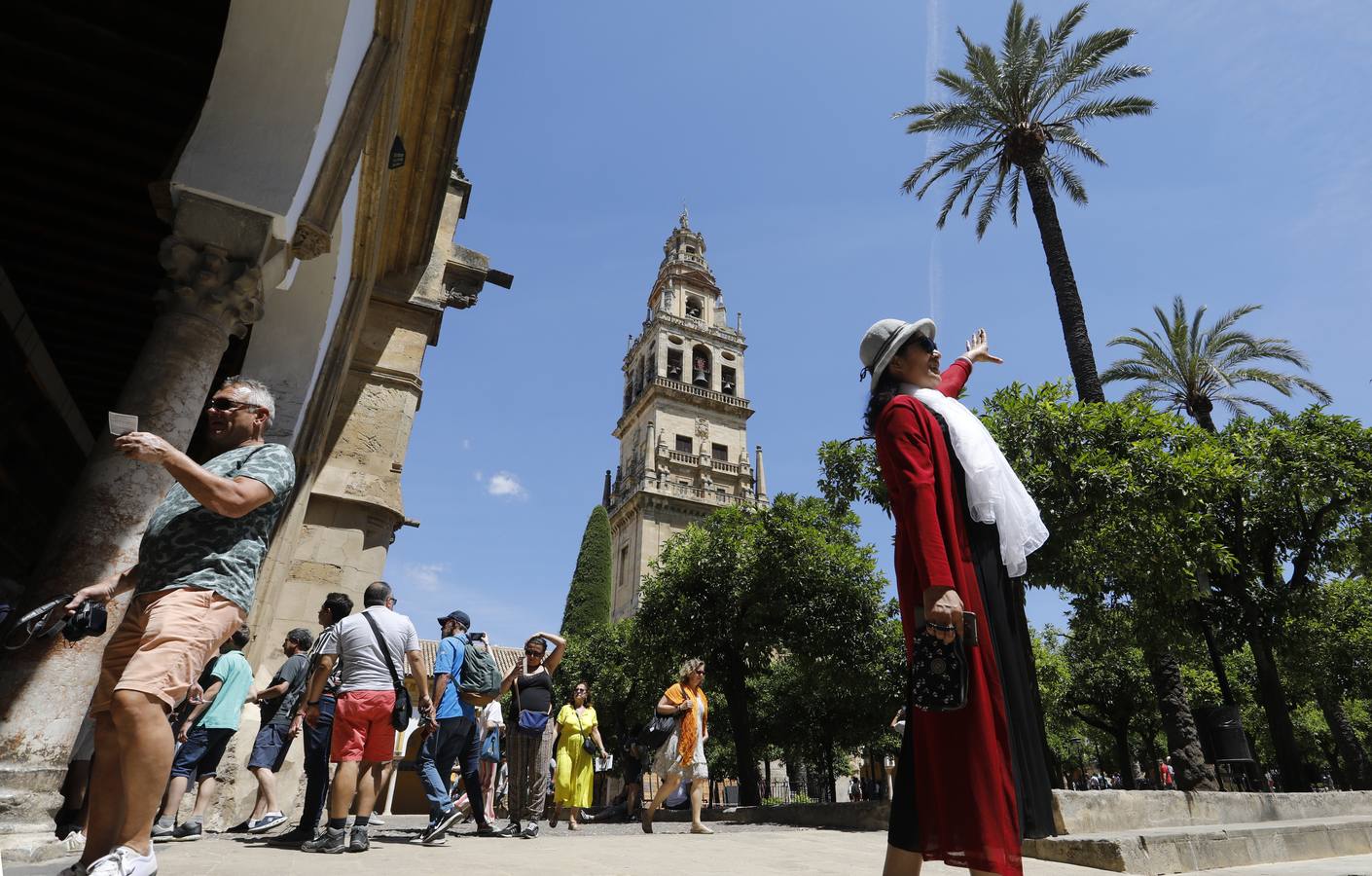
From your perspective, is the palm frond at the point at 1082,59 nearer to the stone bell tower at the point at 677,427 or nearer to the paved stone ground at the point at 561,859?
the paved stone ground at the point at 561,859

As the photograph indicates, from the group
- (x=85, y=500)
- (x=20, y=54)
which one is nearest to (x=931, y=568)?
(x=85, y=500)

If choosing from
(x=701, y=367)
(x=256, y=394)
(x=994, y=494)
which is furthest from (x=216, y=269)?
(x=701, y=367)

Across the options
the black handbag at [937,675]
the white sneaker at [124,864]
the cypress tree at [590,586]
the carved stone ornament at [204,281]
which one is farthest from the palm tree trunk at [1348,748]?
the cypress tree at [590,586]

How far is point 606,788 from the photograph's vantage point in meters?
40.2

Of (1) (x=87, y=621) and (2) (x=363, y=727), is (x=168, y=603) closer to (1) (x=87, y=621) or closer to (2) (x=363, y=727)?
(1) (x=87, y=621)

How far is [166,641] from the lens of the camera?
7.95 ft

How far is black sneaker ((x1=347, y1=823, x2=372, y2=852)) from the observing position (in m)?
4.69

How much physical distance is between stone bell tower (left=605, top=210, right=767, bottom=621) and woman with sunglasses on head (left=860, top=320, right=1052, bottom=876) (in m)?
42.9

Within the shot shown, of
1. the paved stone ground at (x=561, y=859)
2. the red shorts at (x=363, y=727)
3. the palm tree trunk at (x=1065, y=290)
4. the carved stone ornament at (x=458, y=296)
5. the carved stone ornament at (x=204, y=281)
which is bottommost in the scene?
the paved stone ground at (x=561, y=859)

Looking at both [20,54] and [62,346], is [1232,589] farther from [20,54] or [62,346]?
[62,346]

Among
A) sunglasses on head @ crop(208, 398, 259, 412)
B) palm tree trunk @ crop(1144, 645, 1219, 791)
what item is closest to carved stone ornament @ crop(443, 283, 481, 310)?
sunglasses on head @ crop(208, 398, 259, 412)

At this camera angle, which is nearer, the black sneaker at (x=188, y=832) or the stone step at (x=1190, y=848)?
the stone step at (x=1190, y=848)

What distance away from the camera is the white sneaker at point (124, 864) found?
2162 mm

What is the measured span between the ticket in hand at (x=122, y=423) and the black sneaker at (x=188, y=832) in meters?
4.20
